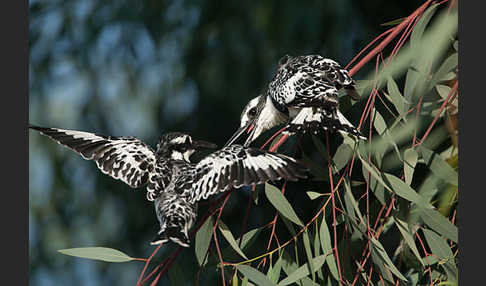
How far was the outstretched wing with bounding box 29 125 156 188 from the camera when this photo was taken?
0.55m

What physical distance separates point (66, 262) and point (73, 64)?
1.10 ft

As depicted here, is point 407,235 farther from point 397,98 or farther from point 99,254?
point 99,254

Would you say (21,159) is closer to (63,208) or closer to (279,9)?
(63,208)

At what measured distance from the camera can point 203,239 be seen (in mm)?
550

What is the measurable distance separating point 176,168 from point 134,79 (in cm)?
40

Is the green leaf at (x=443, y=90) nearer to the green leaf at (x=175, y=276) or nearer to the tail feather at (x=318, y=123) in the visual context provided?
the tail feather at (x=318, y=123)

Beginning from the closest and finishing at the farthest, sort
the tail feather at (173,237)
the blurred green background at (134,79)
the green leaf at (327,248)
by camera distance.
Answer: the tail feather at (173,237) < the green leaf at (327,248) < the blurred green background at (134,79)

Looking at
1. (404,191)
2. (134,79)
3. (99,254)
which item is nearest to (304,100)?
(404,191)

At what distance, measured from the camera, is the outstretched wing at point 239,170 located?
0.46 metres

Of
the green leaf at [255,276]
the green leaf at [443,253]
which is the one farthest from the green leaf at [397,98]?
the green leaf at [255,276]

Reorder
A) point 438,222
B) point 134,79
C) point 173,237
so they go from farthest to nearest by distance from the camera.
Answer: point 134,79 < point 438,222 < point 173,237

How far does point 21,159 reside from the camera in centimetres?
69

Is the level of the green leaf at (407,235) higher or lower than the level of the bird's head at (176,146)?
lower

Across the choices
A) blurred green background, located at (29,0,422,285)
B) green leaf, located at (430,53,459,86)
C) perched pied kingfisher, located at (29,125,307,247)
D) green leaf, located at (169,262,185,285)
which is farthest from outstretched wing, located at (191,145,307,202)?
blurred green background, located at (29,0,422,285)
